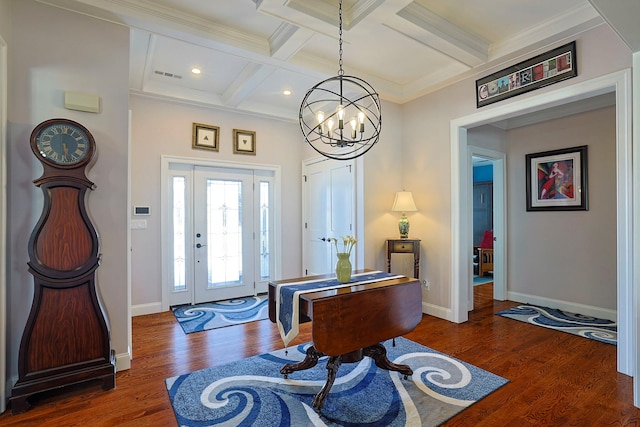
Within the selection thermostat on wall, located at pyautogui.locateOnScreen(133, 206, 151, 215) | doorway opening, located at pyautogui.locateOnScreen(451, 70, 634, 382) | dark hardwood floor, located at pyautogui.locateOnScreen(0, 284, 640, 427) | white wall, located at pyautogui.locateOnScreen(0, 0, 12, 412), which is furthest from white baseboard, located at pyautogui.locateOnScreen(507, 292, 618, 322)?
white wall, located at pyautogui.locateOnScreen(0, 0, 12, 412)

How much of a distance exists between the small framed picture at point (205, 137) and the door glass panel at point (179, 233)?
1.61 ft

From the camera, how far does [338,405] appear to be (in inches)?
79.4

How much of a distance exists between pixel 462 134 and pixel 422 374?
2517 millimetres

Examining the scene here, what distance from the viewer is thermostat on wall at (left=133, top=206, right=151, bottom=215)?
3.84 meters

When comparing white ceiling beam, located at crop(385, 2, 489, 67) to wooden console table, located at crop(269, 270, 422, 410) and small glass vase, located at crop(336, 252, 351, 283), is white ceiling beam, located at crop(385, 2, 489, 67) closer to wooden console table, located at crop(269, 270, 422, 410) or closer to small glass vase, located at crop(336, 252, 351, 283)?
small glass vase, located at crop(336, 252, 351, 283)

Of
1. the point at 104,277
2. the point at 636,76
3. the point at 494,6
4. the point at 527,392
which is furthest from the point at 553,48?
the point at 104,277

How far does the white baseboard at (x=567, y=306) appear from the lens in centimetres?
365

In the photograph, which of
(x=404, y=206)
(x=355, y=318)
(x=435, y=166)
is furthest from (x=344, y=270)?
(x=435, y=166)

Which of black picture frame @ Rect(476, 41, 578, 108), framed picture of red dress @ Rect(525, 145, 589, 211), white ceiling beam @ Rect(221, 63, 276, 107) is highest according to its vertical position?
white ceiling beam @ Rect(221, 63, 276, 107)

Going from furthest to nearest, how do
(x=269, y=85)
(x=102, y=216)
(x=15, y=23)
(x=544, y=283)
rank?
(x=544, y=283)
(x=269, y=85)
(x=102, y=216)
(x=15, y=23)

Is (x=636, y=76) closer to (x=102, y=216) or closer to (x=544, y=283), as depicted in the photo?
(x=544, y=283)

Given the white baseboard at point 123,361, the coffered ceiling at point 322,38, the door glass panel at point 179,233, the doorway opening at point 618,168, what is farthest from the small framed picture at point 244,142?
the white baseboard at point 123,361

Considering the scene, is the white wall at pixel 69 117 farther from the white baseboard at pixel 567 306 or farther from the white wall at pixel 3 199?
the white baseboard at pixel 567 306

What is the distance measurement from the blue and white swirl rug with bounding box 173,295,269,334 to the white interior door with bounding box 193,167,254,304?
0.64ft
